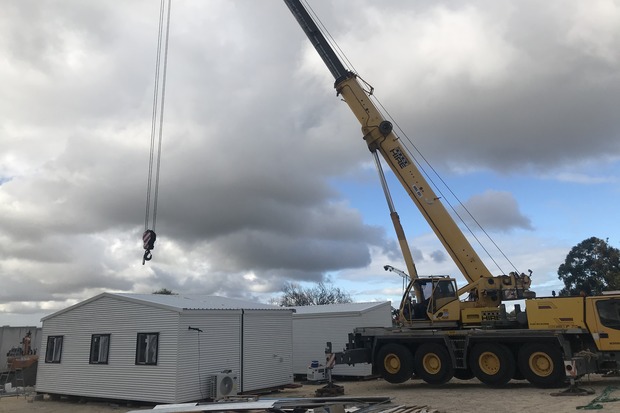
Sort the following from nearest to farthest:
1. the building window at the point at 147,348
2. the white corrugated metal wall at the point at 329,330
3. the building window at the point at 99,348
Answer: the building window at the point at 147,348
the building window at the point at 99,348
the white corrugated metal wall at the point at 329,330

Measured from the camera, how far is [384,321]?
2283 centimetres

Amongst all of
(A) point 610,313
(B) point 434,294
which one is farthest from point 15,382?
(A) point 610,313

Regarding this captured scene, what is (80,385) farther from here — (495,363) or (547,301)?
(547,301)

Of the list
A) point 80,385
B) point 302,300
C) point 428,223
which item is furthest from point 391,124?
point 302,300

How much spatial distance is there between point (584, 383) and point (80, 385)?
16964 mm

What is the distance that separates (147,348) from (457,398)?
31.4 ft

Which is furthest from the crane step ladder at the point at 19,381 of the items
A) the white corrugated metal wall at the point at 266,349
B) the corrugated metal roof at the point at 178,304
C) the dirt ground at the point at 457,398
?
the white corrugated metal wall at the point at 266,349

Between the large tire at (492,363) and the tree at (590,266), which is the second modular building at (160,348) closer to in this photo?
the large tire at (492,363)

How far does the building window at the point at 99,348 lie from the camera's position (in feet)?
54.2

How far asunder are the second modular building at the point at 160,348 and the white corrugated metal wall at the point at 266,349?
35mm

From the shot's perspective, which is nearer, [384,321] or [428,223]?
[428,223]

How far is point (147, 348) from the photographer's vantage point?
50.2ft

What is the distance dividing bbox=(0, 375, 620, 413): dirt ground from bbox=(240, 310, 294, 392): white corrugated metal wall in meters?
0.67

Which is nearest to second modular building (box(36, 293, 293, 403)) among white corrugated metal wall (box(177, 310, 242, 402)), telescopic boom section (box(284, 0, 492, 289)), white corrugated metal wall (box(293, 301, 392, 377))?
white corrugated metal wall (box(177, 310, 242, 402))
